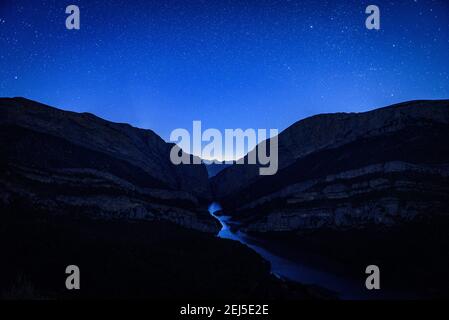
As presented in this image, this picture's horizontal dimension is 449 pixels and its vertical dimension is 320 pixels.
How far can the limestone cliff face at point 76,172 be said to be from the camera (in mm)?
34034

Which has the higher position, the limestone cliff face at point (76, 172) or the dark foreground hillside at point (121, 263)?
the limestone cliff face at point (76, 172)

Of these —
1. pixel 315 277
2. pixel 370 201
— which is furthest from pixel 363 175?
pixel 315 277

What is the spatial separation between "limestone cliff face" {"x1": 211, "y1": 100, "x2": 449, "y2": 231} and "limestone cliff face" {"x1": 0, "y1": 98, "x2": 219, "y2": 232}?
17.4 m

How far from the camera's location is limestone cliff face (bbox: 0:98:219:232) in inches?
1340

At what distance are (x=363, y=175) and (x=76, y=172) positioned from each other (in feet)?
167

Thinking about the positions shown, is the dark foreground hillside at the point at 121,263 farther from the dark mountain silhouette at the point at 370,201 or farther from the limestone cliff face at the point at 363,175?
the limestone cliff face at the point at 363,175

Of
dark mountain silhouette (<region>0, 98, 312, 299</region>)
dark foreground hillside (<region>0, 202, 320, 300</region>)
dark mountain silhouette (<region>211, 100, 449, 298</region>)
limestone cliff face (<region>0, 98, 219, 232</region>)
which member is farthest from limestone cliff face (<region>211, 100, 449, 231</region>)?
dark foreground hillside (<region>0, 202, 320, 300</region>)

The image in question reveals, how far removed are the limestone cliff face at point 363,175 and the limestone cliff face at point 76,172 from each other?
17432 mm

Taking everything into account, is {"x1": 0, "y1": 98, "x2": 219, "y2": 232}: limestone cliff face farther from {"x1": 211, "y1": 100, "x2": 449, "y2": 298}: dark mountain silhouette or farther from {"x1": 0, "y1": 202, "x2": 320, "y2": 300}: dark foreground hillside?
{"x1": 211, "y1": 100, "x2": 449, "y2": 298}: dark mountain silhouette

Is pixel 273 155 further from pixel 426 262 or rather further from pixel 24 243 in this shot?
pixel 24 243

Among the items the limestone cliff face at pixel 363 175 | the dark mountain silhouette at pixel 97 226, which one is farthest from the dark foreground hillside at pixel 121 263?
the limestone cliff face at pixel 363 175

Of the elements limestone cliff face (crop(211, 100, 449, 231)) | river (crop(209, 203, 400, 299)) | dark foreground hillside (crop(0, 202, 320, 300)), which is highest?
limestone cliff face (crop(211, 100, 449, 231))

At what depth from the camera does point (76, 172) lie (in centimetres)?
4025
